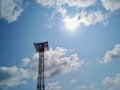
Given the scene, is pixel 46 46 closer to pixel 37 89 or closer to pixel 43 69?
pixel 43 69

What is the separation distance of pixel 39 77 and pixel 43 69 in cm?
218

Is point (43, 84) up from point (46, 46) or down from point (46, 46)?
down

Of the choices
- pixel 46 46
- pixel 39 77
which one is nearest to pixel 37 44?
pixel 46 46

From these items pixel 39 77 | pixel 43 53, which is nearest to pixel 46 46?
pixel 43 53

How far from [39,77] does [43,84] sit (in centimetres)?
191

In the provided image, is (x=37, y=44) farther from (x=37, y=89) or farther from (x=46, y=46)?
(x=37, y=89)

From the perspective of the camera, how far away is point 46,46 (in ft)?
269

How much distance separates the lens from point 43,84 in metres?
78.2

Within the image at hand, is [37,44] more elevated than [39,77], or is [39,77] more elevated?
[37,44]

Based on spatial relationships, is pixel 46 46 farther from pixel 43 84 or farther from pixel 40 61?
pixel 43 84

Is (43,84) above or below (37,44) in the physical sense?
below

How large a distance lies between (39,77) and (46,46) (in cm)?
826

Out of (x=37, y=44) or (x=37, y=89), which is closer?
(x=37, y=89)

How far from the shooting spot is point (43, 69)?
79.3 metres
